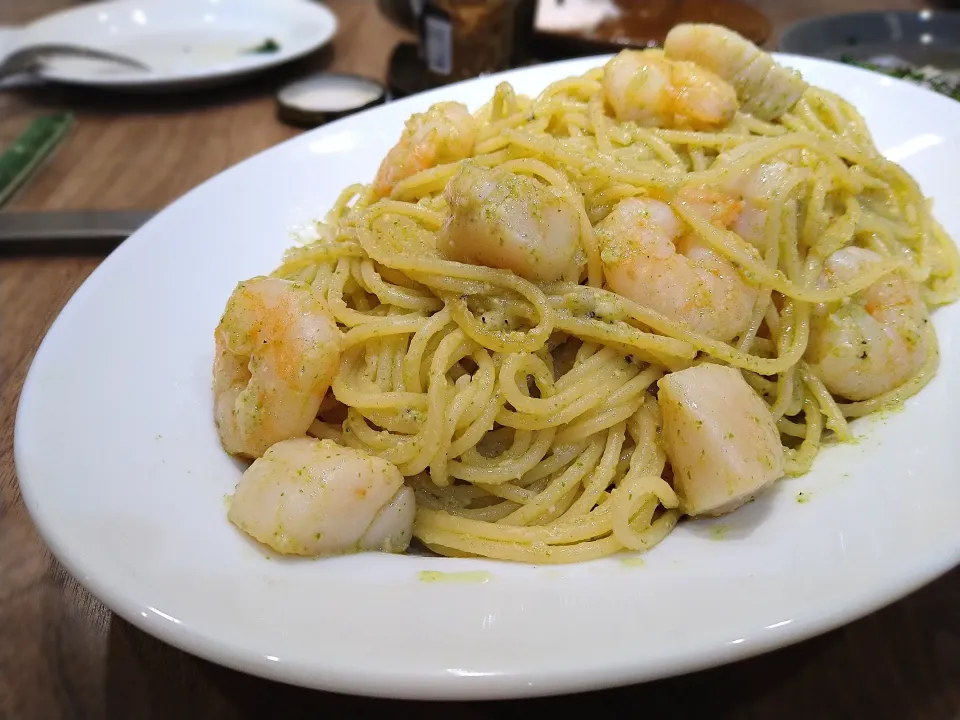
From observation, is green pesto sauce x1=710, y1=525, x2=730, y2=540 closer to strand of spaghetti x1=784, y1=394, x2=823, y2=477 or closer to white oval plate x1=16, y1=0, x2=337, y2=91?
strand of spaghetti x1=784, y1=394, x2=823, y2=477

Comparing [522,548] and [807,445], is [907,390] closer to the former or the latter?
[807,445]

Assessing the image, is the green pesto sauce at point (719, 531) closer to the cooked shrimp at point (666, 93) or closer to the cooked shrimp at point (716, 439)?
the cooked shrimp at point (716, 439)

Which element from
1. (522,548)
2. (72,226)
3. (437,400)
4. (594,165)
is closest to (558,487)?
(522,548)

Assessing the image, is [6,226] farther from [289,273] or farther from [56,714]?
[56,714]

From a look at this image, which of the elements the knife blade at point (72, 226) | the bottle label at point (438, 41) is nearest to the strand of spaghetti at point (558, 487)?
the knife blade at point (72, 226)

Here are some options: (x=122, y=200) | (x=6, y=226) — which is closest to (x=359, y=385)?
(x=6, y=226)

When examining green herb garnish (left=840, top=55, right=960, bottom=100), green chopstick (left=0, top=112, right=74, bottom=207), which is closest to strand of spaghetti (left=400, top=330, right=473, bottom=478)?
green chopstick (left=0, top=112, right=74, bottom=207)
